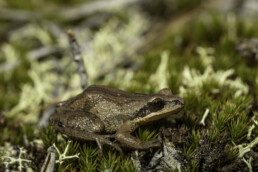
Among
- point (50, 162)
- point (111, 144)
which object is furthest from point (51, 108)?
point (111, 144)

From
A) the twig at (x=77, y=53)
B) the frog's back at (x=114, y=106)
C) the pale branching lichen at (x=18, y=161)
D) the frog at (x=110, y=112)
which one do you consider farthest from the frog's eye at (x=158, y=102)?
the pale branching lichen at (x=18, y=161)

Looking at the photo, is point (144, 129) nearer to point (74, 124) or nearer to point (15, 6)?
point (74, 124)

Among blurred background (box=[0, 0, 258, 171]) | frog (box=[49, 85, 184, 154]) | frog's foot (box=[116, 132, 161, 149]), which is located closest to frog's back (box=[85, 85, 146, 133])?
frog (box=[49, 85, 184, 154])

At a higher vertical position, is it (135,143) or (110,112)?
(110,112)

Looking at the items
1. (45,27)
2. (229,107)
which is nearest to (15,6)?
(45,27)

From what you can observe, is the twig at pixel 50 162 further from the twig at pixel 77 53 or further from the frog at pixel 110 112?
the twig at pixel 77 53


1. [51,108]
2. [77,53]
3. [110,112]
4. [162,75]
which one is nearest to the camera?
[110,112]

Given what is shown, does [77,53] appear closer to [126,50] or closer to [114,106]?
[114,106]

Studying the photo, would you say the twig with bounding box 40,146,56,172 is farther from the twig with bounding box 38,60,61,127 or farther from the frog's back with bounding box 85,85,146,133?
the frog's back with bounding box 85,85,146,133
